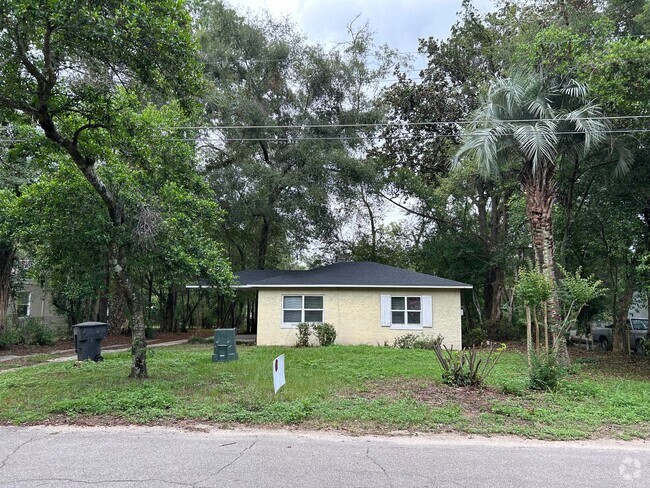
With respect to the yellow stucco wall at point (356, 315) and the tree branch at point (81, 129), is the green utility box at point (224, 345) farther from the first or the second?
the tree branch at point (81, 129)

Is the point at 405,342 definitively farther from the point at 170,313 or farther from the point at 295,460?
the point at 170,313

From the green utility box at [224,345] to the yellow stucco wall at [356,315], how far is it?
4708 millimetres

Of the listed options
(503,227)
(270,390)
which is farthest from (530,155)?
(503,227)

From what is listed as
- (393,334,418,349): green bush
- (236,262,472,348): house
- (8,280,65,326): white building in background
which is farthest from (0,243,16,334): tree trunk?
(393,334,418,349): green bush

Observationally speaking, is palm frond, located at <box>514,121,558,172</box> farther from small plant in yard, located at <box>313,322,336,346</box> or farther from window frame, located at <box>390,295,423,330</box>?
small plant in yard, located at <box>313,322,336,346</box>

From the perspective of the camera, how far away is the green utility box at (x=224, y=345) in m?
11.9

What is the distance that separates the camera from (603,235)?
49.6 feet

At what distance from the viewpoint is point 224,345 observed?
11.9 m

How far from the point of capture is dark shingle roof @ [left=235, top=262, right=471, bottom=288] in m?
16.4

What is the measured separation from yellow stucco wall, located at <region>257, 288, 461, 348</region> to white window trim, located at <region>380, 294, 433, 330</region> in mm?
114

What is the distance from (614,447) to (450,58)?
21.1m

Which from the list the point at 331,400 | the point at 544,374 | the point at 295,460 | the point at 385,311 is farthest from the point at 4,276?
the point at 544,374

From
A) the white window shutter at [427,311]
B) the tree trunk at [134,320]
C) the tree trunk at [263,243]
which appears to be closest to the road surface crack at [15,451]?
the tree trunk at [134,320]

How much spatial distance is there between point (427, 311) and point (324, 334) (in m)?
3.99
